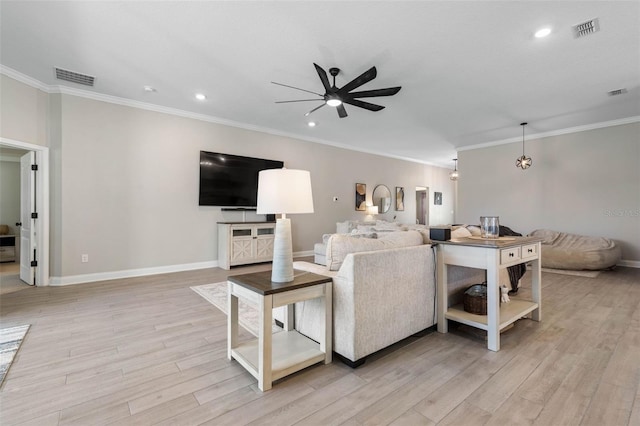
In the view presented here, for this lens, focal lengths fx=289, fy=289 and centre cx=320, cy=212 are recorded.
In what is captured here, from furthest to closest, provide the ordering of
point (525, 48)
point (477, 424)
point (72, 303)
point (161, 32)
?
point (72, 303) < point (525, 48) < point (161, 32) < point (477, 424)

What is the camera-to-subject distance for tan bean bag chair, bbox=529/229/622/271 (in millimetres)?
4742

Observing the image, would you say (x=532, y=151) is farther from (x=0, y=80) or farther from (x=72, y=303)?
(x=0, y=80)

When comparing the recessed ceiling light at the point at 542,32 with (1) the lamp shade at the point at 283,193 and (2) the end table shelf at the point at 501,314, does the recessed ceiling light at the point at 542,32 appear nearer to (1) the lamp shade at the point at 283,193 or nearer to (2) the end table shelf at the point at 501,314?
(2) the end table shelf at the point at 501,314

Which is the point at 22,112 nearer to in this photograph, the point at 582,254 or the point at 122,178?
the point at 122,178

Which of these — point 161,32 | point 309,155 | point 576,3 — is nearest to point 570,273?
point 576,3

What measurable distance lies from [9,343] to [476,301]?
3.78 meters

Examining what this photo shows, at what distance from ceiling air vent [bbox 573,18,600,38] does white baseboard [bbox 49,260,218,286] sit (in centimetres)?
575

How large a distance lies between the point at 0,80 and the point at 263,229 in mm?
3996

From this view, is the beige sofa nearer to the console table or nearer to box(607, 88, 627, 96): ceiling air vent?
the console table

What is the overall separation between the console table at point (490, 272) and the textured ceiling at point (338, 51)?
2.01m

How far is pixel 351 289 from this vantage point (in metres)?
1.93

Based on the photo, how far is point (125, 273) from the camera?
4465 millimetres

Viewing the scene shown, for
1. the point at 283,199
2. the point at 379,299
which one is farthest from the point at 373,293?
the point at 283,199

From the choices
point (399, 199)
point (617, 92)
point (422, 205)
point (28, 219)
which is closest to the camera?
point (28, 219)
